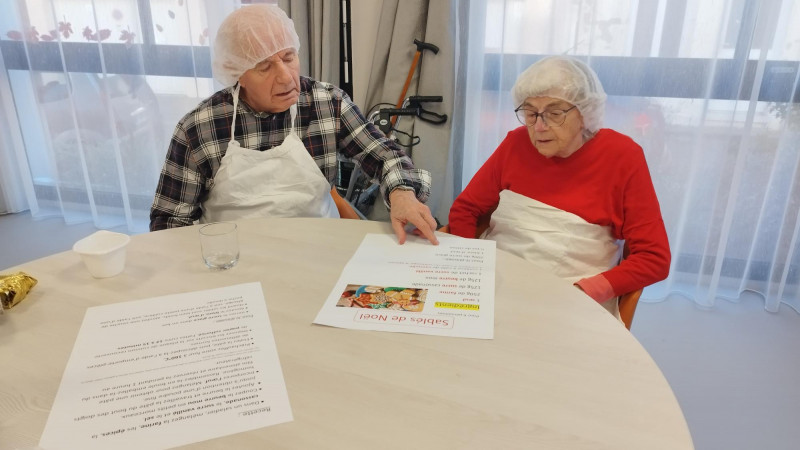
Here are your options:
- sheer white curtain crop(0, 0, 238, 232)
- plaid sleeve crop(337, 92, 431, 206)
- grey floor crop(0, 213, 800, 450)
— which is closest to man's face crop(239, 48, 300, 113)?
plaid sleeve crop(337, 92, 431, 206)

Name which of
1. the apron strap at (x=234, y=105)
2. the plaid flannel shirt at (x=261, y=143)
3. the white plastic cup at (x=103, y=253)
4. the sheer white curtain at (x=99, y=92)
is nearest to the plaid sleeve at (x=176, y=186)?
the plaid flannel shirt at (x=261, y=143)

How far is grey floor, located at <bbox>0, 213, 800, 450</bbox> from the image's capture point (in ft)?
5.37

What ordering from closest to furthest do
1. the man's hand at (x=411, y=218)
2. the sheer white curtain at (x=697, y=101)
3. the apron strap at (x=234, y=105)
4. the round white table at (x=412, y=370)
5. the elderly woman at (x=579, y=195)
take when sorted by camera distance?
the round white table at (x=412, y=370) < the man's hand at (x=411, y=218) < the elderly woman at (x=579, y=195) < the apron strap at (x=234, y=105) < the sheer white curtain at (x=697, y=101)

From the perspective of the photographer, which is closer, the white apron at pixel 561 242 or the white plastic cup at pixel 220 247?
the white plastic cup at pixel 220 247

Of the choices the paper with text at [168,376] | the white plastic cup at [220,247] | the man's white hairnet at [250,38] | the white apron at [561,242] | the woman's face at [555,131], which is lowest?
the white apron at [561,242]

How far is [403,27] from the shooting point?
228 cm

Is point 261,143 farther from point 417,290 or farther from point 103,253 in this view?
point 417,290

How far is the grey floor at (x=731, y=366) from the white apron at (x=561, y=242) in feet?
2.12

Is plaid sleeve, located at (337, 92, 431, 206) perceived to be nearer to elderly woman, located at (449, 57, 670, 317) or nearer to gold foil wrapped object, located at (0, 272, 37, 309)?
elderly woman, located at (449, 57, 670, 317)

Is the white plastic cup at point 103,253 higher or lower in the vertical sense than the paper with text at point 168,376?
higher

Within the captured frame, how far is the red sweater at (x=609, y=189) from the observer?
1.35m

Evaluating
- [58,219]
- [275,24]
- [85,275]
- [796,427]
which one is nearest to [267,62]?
[275,24]

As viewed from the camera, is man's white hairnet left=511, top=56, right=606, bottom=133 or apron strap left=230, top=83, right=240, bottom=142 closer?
man's white hairnet left=511, top=56, right=606, bottom=133

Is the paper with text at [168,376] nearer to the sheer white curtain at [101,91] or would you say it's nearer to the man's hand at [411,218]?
the man's hand at [411,218]
